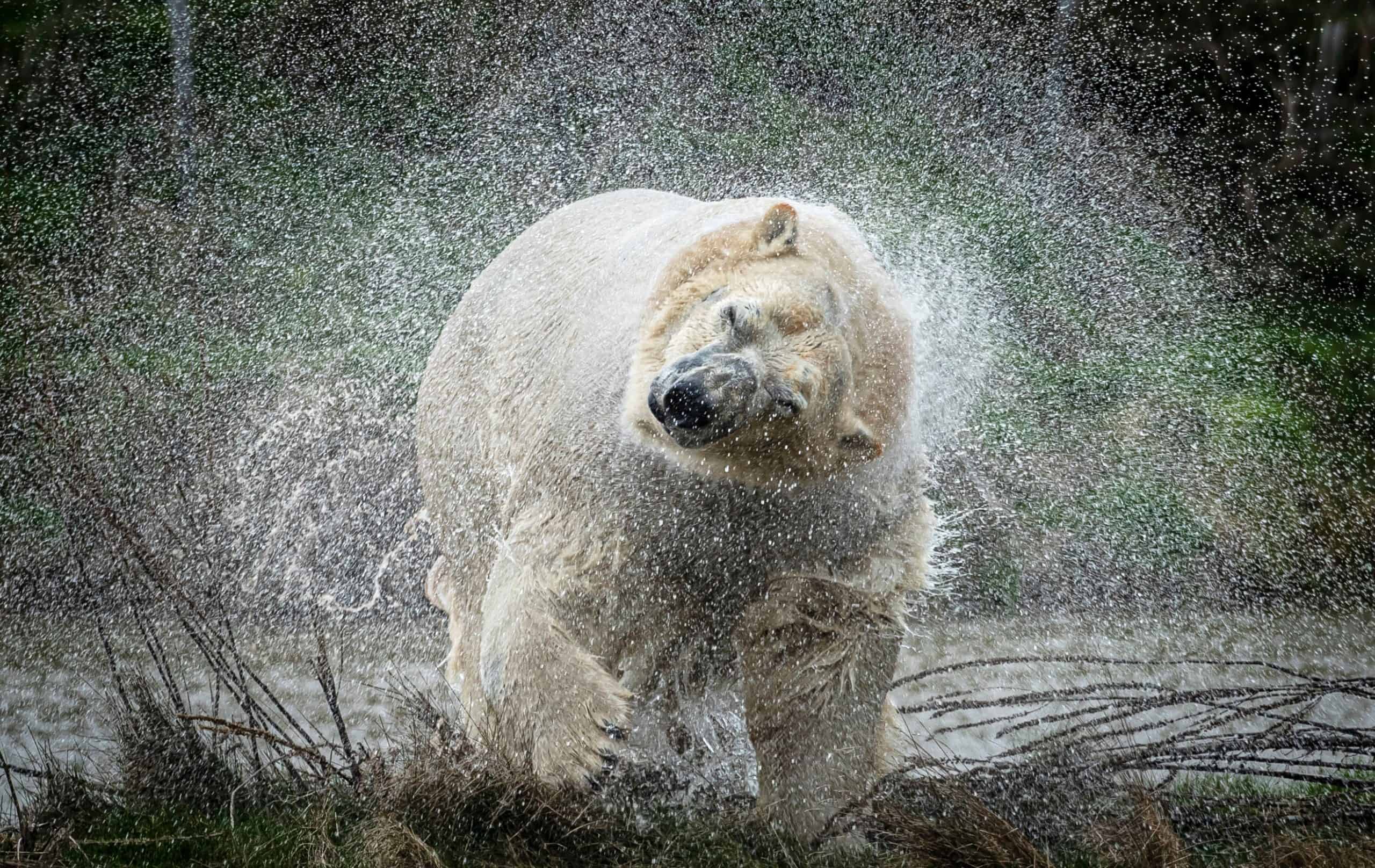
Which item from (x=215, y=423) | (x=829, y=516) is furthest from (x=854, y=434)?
(x=215, y=423)

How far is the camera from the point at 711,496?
284 centimetres

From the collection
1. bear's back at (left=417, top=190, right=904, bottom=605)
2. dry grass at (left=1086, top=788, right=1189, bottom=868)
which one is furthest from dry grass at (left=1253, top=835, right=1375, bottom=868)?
bear's back at (left=417, top=190, right=904, bottom=605)

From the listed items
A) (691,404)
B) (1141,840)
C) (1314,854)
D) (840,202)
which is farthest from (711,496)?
(840,202)

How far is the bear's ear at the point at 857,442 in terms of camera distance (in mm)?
2688

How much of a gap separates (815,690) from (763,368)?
1093mm

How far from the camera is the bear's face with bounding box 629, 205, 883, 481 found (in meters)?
2.44

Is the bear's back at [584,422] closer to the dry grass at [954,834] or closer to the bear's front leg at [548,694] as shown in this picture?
the bear's front leg at [548,694]

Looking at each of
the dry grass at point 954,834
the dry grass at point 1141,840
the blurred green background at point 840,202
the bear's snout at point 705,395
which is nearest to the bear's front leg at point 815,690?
the dry grass at point 954,834

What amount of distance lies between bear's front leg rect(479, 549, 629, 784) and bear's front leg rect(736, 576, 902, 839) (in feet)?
1.48

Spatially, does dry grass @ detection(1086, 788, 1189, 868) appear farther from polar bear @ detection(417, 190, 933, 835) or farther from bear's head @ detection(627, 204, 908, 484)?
bear's head @ detection(627, 204, 908, 484)

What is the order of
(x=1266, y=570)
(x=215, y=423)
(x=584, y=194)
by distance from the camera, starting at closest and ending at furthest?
(x=215, y=423), (x=1266, y=570), (x=584, y=194)

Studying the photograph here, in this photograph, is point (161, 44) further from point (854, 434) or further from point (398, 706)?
point (854, 434)

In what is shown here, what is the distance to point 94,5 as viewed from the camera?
7.03m

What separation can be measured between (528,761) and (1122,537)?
451 cm
